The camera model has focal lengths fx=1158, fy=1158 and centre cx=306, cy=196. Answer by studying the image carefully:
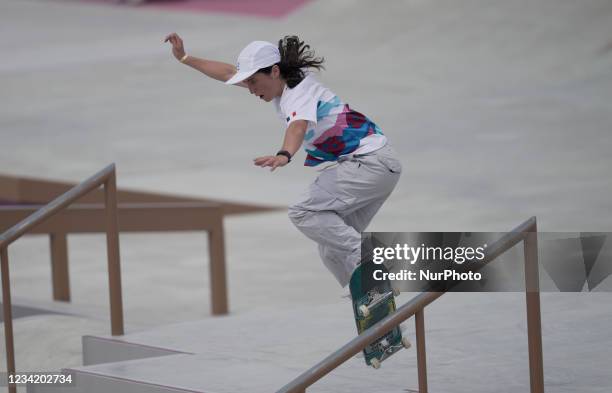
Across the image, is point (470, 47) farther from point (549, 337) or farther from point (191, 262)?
point (549, 337)

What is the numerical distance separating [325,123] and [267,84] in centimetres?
35

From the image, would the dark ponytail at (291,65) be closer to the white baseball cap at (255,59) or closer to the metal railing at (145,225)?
the white baseball cap at (255,59)

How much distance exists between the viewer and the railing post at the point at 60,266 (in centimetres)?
920

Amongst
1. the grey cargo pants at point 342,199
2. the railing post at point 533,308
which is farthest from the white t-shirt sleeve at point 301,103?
the railing post at point 533,308

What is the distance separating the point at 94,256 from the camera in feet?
43.2

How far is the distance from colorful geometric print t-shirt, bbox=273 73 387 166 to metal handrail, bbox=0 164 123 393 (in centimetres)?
120

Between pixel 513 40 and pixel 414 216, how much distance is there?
848cm

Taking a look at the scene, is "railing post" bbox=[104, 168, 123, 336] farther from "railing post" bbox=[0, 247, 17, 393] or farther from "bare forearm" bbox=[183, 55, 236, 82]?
"bare forearm" bbox=[183, 55, 236, 82]

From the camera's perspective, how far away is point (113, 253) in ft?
21.7

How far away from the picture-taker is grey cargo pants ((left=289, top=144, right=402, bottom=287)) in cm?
573

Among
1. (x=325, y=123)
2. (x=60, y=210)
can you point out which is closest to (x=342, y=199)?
(x=325, y=123)

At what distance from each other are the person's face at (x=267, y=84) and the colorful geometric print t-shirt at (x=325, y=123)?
0.13 feet

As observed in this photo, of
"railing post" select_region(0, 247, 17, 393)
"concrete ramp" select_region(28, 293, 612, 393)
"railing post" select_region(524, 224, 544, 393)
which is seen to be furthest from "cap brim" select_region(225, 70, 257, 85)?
"railing post" select_region(524, 224, 544, 393)

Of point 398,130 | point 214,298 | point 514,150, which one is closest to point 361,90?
point 398,130
